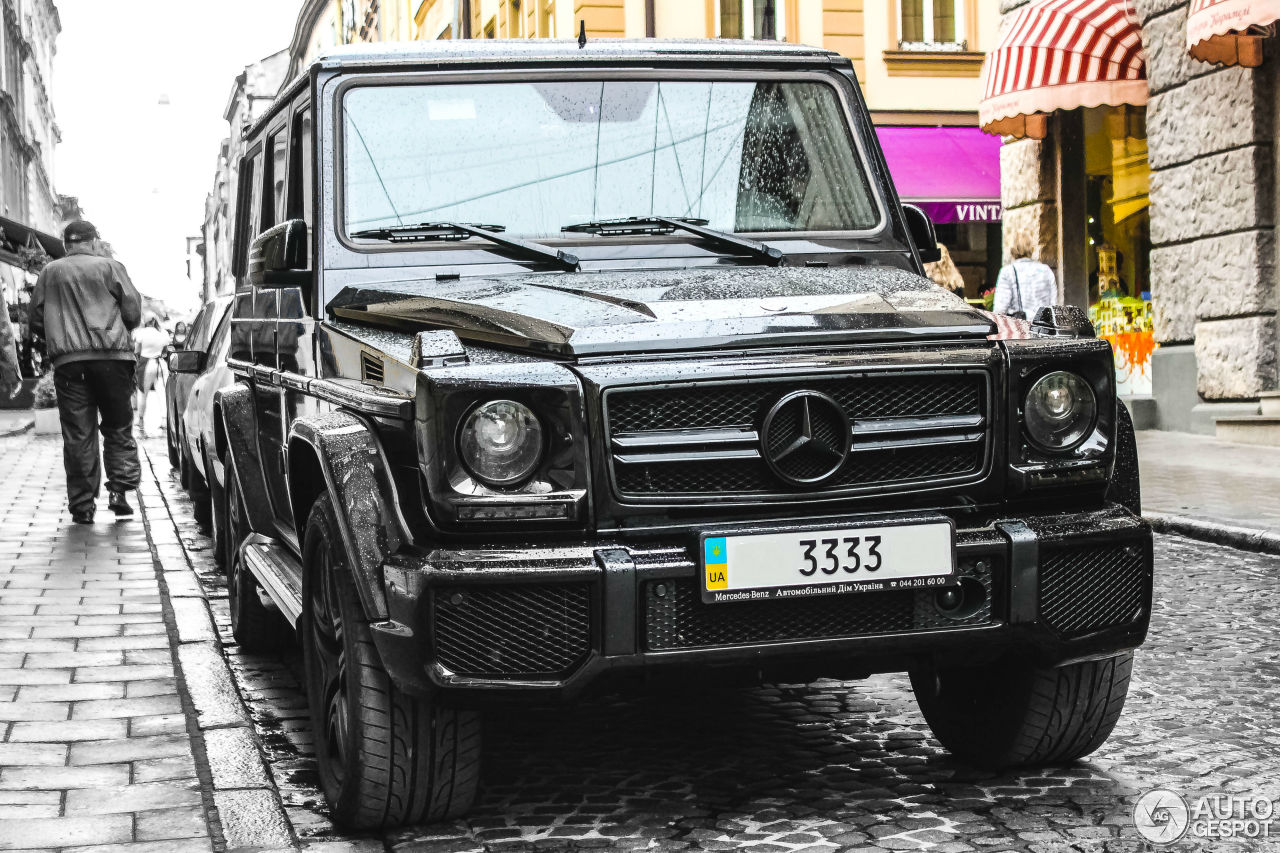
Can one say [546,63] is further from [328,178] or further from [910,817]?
[910,817]

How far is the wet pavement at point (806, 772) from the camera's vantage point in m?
3.69

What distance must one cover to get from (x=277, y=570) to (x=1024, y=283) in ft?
32.1

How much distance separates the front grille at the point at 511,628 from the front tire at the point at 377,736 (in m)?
0.16

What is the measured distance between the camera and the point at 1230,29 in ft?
37.5

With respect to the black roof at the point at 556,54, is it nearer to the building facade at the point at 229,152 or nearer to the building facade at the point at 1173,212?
the building facade at the point at 1173,212

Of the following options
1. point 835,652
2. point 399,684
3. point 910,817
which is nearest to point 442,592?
point 399,684

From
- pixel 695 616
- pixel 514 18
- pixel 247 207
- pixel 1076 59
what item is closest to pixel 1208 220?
pixel 1076 59

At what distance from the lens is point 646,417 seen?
3416mm

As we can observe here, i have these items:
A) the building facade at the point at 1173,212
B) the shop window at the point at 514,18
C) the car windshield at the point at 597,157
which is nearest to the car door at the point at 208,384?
the car windshield at the point at 597,157

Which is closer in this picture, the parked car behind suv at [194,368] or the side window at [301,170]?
the side window at [301,170]

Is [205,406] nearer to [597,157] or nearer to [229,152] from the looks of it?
[597,157]

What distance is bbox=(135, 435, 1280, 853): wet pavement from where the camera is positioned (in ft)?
12.1

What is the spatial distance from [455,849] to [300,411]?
143 cm

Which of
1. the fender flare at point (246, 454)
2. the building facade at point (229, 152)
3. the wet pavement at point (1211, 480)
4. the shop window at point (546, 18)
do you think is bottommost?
the wet pavement at point (1211, 480)
